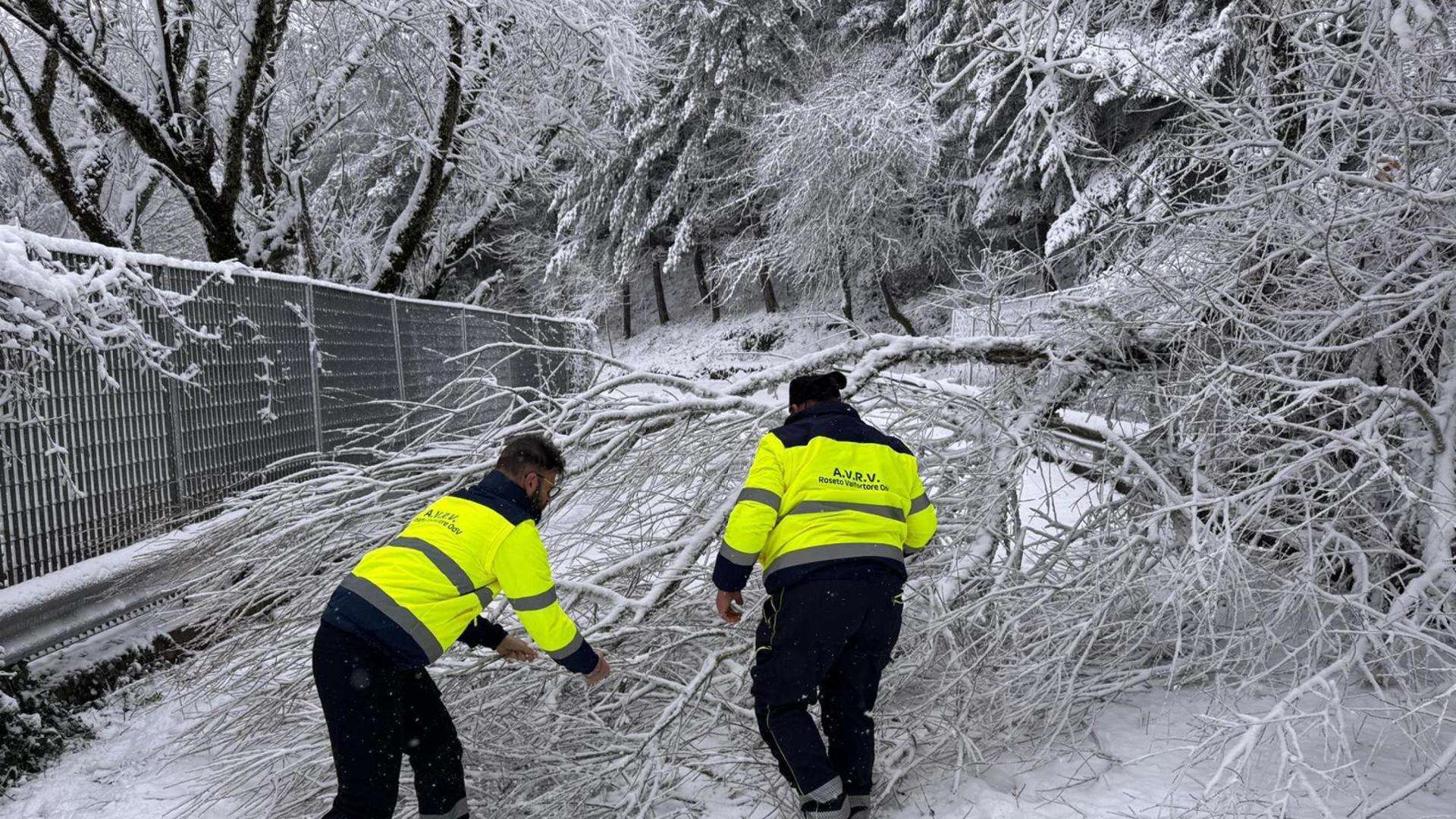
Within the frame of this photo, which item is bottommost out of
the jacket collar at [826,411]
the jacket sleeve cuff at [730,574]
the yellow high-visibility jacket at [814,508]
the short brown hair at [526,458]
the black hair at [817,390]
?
the jacket sleeve cuff at [730,574]

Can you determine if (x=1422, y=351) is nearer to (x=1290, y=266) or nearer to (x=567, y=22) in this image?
(x=1290, y=266)

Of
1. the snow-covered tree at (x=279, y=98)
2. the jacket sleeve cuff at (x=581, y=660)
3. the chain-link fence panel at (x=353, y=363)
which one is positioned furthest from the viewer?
the snow-covered tree at (x=279, y=98)

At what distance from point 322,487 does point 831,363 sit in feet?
8.39

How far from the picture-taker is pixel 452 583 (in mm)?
2979

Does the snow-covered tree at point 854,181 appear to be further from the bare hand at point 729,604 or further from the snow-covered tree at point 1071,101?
the bare hand at point 729,604

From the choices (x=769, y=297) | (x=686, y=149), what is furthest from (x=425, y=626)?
(x=769, y=297)

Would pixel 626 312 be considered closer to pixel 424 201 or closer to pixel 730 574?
pixel 424 201

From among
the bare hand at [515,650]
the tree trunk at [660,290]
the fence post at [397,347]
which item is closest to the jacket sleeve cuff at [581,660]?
the bare hand at [515,650]

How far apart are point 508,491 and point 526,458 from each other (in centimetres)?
12

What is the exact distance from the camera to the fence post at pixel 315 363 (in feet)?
22.6

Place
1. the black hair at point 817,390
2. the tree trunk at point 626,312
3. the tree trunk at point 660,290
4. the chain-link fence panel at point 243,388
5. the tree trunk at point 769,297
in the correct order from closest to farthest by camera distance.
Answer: the black hair at point 817,390, the chain-link fence panel at point 243,388, the tree trunk at point 769,297, the tree trunk at point 660,290, the tree trunk at point 626,312

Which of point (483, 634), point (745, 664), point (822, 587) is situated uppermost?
point (822, 587)

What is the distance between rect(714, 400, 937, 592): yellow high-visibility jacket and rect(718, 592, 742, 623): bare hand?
4cm

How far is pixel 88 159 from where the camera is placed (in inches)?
413
